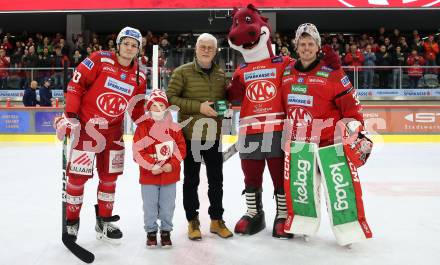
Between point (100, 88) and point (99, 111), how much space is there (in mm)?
138

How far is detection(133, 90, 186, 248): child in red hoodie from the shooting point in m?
2.58

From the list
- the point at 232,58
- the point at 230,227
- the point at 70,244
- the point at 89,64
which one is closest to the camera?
the point at 70,244

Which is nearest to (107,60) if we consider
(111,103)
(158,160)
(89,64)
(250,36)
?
(89,64)

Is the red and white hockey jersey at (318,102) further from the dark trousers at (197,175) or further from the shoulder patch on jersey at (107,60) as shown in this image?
the shoulder patch on jersey at (107,60)

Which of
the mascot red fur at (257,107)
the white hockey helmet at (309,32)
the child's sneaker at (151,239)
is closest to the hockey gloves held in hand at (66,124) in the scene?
the child's sneaker at (151,239)

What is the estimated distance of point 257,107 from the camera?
2.84 m

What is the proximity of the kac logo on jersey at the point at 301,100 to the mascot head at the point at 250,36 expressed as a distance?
1.15ft

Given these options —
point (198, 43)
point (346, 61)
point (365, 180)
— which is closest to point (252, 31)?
point (198, 43)

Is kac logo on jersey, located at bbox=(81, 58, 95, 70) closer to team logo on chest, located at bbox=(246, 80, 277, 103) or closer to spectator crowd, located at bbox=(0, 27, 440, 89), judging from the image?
team logo on chest, located at bbox=(246, 80, 277, 103)

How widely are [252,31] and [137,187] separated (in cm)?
220

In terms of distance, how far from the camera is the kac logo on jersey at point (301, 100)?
2693mm

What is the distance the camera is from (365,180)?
15.5 feet

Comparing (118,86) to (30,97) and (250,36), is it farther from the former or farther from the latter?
(30,97)

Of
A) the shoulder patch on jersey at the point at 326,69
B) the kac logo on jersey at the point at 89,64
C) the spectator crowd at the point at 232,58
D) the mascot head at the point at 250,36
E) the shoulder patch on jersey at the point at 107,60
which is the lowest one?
the shoulder patch on jersey at the point at 326,69
